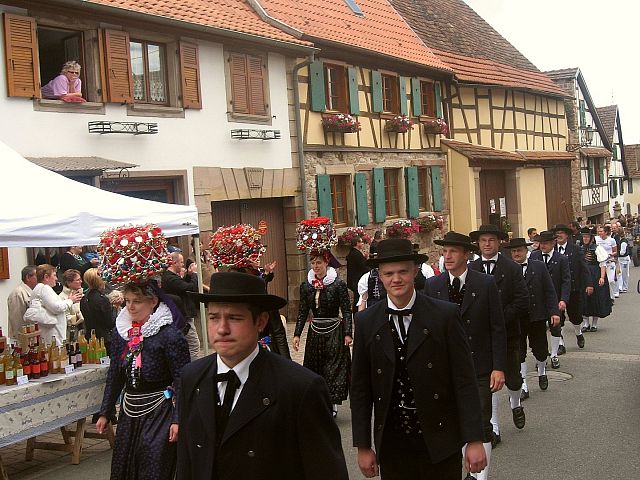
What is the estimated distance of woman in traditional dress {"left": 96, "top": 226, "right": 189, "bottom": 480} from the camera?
5211mm

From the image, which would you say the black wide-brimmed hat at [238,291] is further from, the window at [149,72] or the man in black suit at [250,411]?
the window at [149,72]

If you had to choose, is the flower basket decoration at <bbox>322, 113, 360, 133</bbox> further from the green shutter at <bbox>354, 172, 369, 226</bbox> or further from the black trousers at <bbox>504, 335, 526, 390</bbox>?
the black trousers at <bbox>504, 335, 526, 390</bbox>

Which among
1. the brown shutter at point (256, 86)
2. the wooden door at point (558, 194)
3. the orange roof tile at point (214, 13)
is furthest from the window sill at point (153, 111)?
the wooden door at point (558, 194)

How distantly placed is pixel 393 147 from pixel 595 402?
1346cm

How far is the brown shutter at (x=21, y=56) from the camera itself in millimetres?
11711

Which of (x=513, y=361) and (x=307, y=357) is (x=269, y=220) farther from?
(x=513, y=361)

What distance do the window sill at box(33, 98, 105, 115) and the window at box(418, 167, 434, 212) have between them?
11964mm

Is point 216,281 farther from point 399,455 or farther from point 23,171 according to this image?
point 23,171

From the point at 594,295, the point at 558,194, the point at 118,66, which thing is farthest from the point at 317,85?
the point at 558,194

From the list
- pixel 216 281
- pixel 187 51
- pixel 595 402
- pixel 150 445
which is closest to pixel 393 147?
pixel 187 51

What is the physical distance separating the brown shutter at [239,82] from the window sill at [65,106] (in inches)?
133

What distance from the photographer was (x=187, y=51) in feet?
48.3

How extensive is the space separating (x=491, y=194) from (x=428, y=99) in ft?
15.4

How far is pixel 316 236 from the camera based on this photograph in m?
8.99
